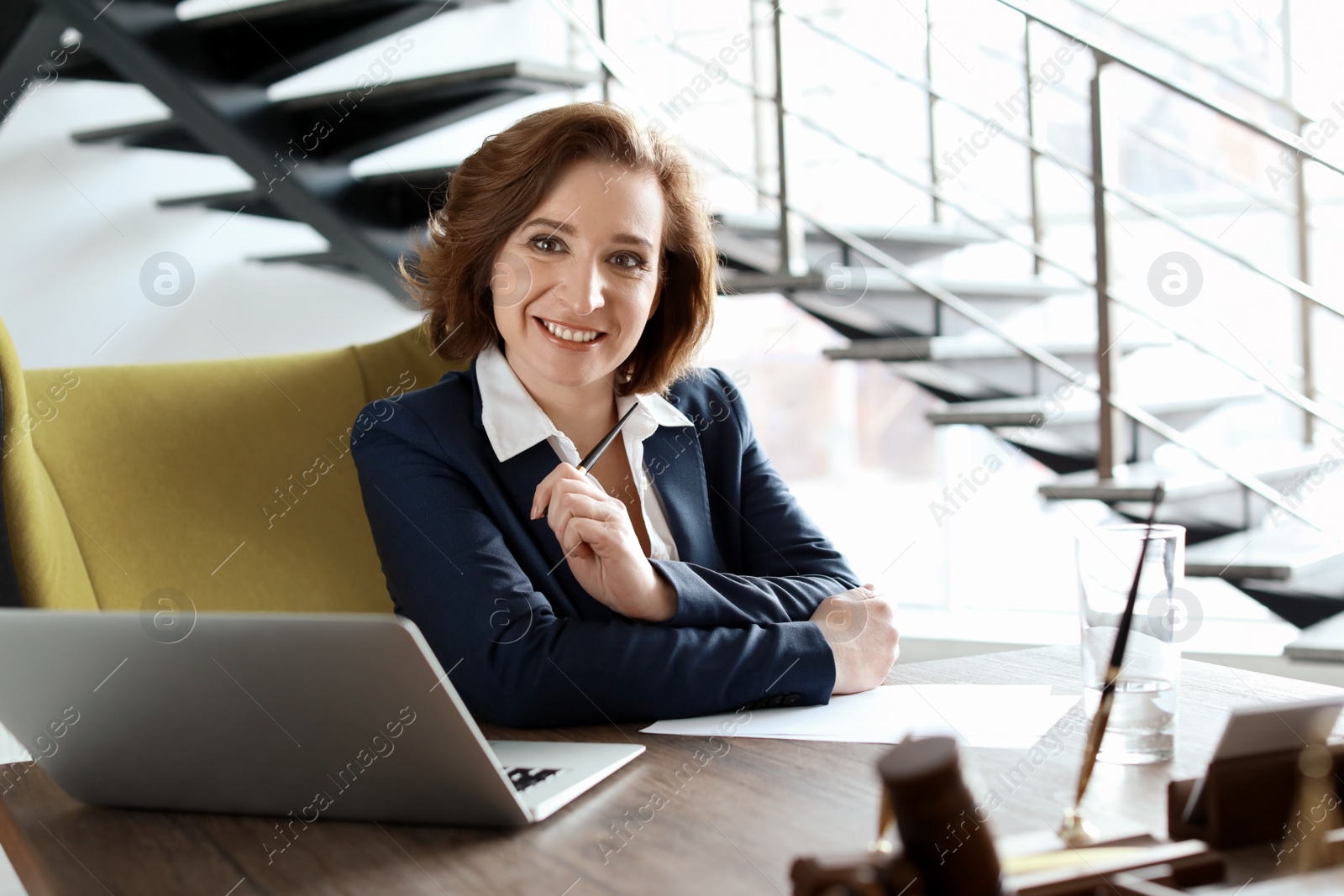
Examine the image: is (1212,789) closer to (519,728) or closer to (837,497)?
(519,728)

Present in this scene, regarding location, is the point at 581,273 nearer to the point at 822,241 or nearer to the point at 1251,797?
the point at 1251,797

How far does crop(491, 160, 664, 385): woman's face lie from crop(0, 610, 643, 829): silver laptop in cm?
69

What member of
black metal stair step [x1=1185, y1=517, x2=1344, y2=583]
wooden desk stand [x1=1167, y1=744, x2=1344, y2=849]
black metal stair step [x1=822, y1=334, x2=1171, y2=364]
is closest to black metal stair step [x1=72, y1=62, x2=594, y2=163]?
black metal stair step [x1=822, y1=334, x2=1171, y2=364]

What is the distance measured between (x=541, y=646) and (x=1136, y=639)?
1.69 feet

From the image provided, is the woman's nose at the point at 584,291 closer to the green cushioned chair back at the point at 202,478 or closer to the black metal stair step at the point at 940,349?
the green cushioned chair back at the point at 202,478

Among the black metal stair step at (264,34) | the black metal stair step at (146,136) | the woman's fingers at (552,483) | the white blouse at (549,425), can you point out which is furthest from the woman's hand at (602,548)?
the black metal stair step at (146,136)

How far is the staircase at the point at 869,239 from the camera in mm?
2148

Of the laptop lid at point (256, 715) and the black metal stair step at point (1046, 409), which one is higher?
the laptop lid at point (256, 715)

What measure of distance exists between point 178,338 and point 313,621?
2.17m

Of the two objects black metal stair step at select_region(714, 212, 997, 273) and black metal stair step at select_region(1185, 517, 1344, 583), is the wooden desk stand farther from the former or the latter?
black metal stair step at select_region(714, 212, 997, 273)

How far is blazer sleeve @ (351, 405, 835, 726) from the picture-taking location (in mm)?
1013

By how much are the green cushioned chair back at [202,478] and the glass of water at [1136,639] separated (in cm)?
101

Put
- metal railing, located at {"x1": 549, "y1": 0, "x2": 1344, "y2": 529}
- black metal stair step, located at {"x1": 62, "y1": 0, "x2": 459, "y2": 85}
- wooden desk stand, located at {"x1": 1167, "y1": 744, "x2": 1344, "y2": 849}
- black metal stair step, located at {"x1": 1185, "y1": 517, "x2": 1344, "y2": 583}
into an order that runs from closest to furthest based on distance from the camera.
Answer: wooden desk stand, located at {"x1": 1167, "y1": 744, "x2": 1344, "y2": 849} < black metal stair step, located at {"x1": 1185, "y1": 517, "x2": 1344, "y2": 583} < metal railing, located at {"x1": 549, "y1": 0, "x2": 1344, "y2": 529} < black metal stair step, located at {"x1": 62, "y1": 0, "x2": 459, "y2": 85}

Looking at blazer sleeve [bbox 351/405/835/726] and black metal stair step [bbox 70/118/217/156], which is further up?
black metal stair step [bbox 70/118/217/156]
